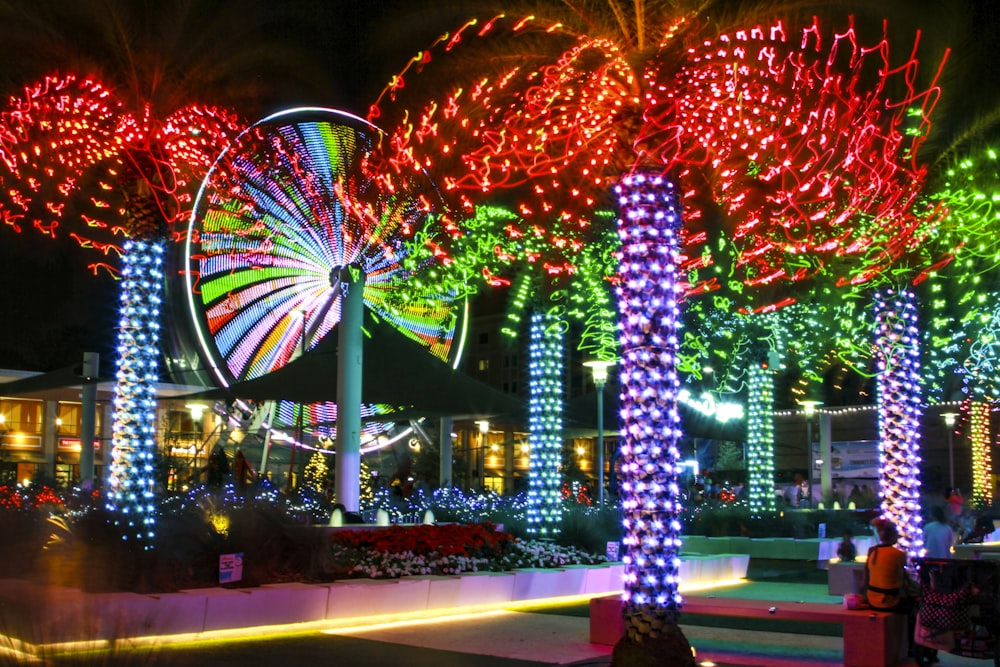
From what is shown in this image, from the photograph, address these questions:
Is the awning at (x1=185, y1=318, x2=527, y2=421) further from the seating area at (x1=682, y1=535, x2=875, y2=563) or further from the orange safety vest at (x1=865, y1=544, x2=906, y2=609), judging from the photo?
the orange safety vest at (x1=865, y1=544, x2=906, y2=609)

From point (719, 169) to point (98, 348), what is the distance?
144 feet

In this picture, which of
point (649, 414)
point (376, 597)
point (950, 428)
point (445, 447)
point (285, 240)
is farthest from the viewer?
point (950, 428)

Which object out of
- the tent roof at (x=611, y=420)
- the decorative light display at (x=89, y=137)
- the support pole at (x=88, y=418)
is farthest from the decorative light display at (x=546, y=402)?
the support pole at (x=88, y=418)

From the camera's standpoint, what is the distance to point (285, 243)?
27766 mm

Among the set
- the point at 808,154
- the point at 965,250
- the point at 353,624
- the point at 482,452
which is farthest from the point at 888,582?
the point at 482,452

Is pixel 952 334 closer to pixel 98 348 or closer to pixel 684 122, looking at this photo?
pixel 684 122

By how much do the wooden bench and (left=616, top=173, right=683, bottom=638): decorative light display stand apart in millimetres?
1950

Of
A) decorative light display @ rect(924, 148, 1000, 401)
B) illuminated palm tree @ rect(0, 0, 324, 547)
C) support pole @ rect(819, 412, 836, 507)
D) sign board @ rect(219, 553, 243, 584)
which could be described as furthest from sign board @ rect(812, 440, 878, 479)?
sign board @ rect(219, 553, 243, 584)

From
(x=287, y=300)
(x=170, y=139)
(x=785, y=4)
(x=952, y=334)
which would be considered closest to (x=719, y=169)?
(x=785, y=4)

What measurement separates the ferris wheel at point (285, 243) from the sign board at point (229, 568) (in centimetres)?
1104

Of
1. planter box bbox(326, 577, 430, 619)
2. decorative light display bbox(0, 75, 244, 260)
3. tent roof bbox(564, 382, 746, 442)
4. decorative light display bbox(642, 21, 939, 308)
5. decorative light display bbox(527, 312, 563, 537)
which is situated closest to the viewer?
planter box bbox(326, 577, 430, 619)

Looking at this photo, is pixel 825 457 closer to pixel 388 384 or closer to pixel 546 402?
pixel 388 384

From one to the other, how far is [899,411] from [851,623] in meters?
7.61

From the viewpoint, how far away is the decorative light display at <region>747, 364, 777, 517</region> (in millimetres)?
27766
